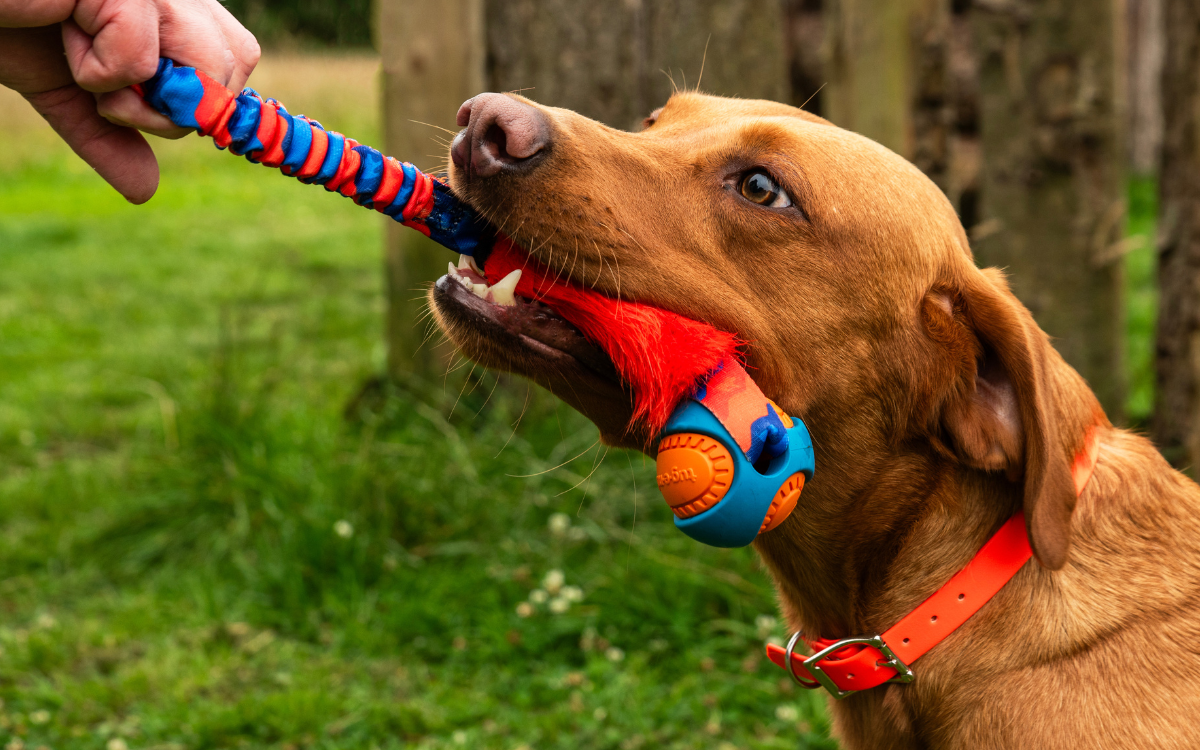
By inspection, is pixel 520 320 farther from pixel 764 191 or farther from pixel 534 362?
pixel 764 191

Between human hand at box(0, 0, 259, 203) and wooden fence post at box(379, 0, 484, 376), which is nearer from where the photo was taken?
human hand at box(0, 0, 259, 203)

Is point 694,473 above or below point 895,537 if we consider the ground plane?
above

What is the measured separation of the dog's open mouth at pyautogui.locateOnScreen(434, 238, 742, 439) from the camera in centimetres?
228

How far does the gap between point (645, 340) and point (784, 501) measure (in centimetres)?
47

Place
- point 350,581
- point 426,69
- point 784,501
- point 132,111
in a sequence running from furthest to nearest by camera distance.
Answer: point 426,69 → point 350,581 → point 784,501 → point 132,111

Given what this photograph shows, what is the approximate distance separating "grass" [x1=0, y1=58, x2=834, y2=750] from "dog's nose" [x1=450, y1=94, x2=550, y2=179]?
81 cm

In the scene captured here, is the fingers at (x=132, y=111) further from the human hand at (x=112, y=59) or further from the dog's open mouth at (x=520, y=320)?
the dog's open mouth at (x=520, y=320)

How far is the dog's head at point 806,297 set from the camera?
7.65 feet

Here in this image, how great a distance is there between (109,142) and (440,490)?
2.49 metres

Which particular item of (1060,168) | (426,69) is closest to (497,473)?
(426,69)

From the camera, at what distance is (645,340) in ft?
7.45

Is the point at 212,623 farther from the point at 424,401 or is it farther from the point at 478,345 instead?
the point at 478,345

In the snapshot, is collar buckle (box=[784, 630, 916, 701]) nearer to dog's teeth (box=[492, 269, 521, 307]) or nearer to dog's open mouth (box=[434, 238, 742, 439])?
dog's open mouth (box=[434, 238, 742, 439])

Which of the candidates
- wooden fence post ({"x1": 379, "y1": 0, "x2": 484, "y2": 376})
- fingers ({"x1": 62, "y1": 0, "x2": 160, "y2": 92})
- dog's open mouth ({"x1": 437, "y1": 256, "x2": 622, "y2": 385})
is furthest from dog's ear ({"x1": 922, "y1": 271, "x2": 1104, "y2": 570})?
wooden fence post ({"x1": 379, "y1": 0, "x2": 484, "y2": 376})
